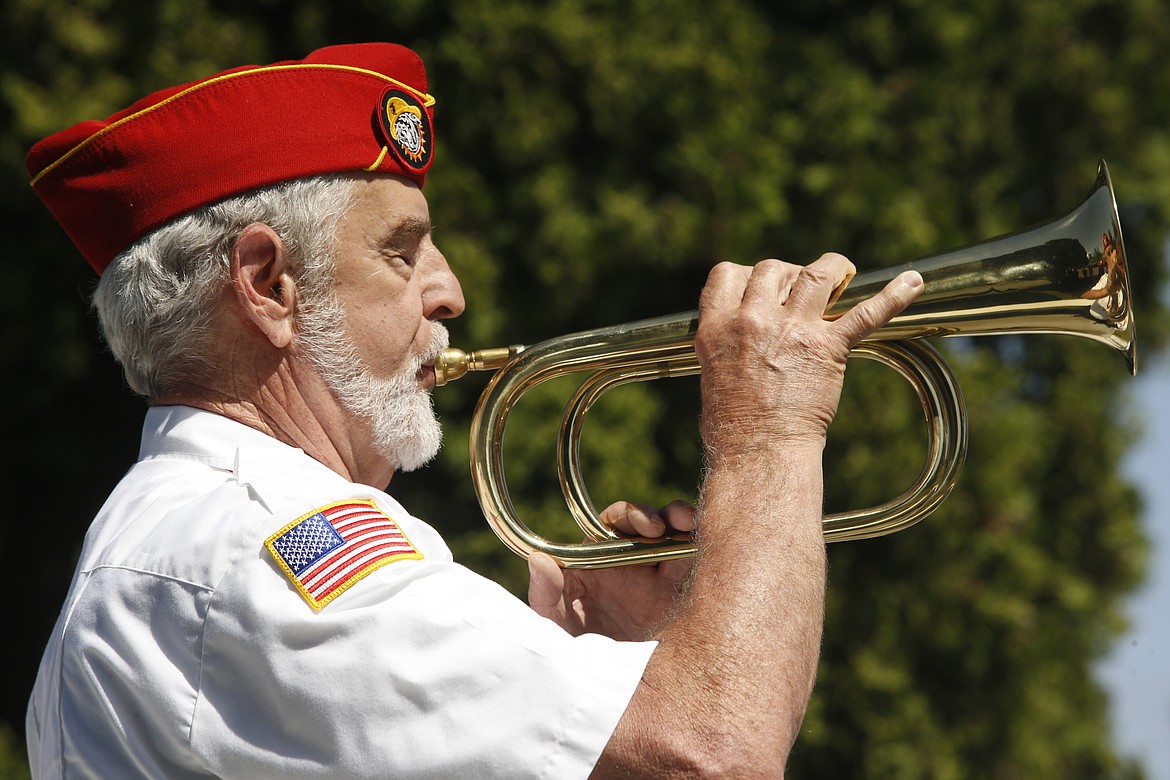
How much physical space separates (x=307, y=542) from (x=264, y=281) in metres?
0.61

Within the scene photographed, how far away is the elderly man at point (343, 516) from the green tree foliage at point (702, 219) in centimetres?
200

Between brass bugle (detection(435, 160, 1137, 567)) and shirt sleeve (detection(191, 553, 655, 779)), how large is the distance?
0.79 meters

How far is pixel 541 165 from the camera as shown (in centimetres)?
456

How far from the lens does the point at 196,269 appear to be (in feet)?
6.68

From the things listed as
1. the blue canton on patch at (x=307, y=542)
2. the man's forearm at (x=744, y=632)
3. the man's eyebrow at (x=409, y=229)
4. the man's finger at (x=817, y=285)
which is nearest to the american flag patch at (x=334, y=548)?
the blue canton on patch at (x=307, y=542)

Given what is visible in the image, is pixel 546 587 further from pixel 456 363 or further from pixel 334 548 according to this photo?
pixel 334 548

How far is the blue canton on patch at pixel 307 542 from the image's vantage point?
62.5 inches

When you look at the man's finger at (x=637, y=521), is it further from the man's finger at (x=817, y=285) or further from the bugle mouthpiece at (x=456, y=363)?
the man's finger at (x=817, y=285)

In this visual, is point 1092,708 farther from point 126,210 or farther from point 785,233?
point 126,210

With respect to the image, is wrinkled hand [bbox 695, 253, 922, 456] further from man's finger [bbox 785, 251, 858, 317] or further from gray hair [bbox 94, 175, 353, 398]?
gray hair [bbox 94, 175, 353, 398]

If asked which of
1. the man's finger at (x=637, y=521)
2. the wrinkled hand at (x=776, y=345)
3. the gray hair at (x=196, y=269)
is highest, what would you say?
the wrinkled hand at (x=776, y=345)

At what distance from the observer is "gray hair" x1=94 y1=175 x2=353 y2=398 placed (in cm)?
204

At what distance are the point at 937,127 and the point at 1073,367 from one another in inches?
51.8


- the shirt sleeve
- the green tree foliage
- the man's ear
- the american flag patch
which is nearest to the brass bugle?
the man's ear
